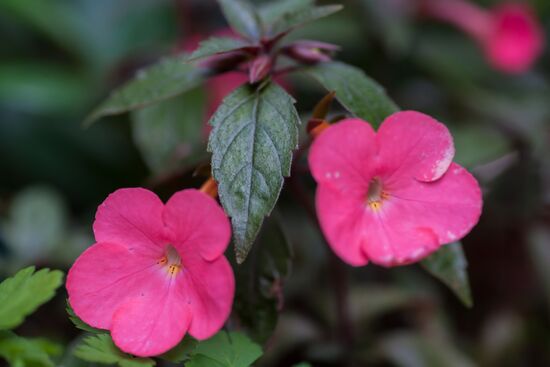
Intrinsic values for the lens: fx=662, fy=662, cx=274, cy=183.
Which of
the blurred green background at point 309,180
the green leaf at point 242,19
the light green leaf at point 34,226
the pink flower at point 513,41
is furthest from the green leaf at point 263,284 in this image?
the pink flower at point 513,41

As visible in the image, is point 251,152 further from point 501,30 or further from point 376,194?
point 501,30

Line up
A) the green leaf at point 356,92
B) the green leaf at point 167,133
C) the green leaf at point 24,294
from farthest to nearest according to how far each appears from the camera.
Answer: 1. the green leaf at point 167,133
2. the green leaf at point 356,92
3. the green leaf at point 24,294

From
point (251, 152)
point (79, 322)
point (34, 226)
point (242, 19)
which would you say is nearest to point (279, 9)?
point (242, 19)

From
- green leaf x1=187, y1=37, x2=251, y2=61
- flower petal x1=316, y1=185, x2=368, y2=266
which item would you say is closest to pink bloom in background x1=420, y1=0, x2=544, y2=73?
green leaf x1=187, y1=37, x2=251, y2=61

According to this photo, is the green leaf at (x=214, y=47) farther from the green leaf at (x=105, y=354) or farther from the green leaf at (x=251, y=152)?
the green leaf at (x=105, y=354)

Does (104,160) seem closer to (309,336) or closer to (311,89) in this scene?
(311,89)

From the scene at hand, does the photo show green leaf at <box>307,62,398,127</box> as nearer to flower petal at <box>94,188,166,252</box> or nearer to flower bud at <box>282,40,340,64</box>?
flower bud at <box>282,40,340,64</box>

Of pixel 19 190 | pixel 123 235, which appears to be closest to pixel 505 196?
pixel 123 235
